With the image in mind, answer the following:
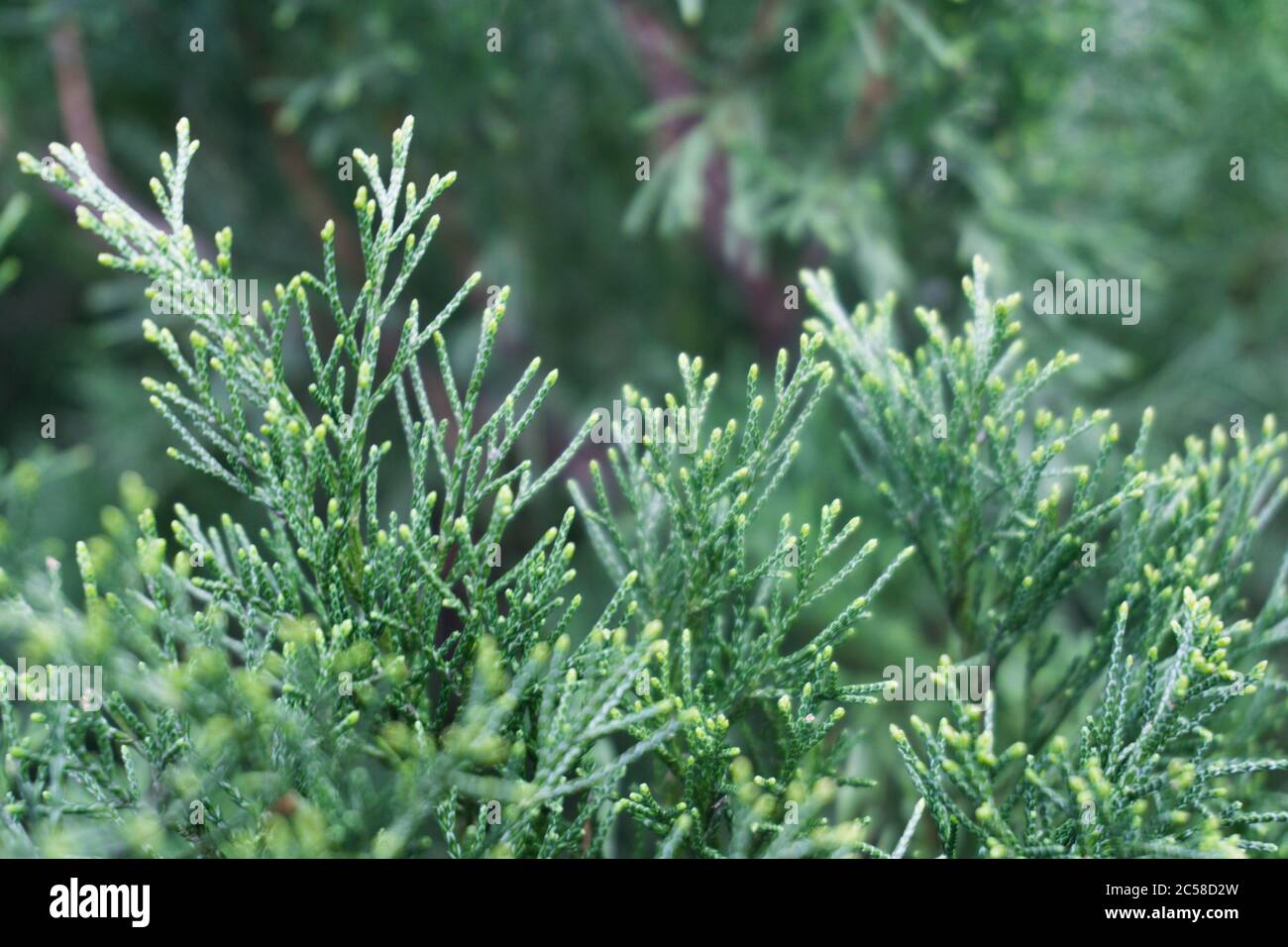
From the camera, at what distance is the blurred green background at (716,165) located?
2.49m

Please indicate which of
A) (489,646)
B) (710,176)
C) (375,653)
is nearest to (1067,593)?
(489,646)

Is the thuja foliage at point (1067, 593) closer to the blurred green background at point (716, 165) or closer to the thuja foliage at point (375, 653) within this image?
the thuja foliage at point (375, 653)

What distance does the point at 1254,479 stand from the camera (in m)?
1.54

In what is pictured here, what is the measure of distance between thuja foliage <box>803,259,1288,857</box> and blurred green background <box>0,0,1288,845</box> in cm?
75

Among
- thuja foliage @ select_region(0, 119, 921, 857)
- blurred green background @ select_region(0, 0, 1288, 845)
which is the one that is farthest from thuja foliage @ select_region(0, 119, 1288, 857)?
blurred green background @ select_region(0, 0, 1288, 845)

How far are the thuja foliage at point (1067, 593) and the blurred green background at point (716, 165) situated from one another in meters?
0.75

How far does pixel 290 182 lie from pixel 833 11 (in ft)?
5.39

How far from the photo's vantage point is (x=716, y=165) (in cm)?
285

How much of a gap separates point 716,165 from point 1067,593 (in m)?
1.79

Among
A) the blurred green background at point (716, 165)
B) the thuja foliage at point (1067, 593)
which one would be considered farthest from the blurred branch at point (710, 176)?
the thuja foliage at point (1067, 593)

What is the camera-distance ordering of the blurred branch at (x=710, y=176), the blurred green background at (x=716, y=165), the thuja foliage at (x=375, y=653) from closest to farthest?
the thuja foliage at (x=375, y=653) < the blurred green background at (x=716, y=165) < the blurred branch at (x=710, y=176)
